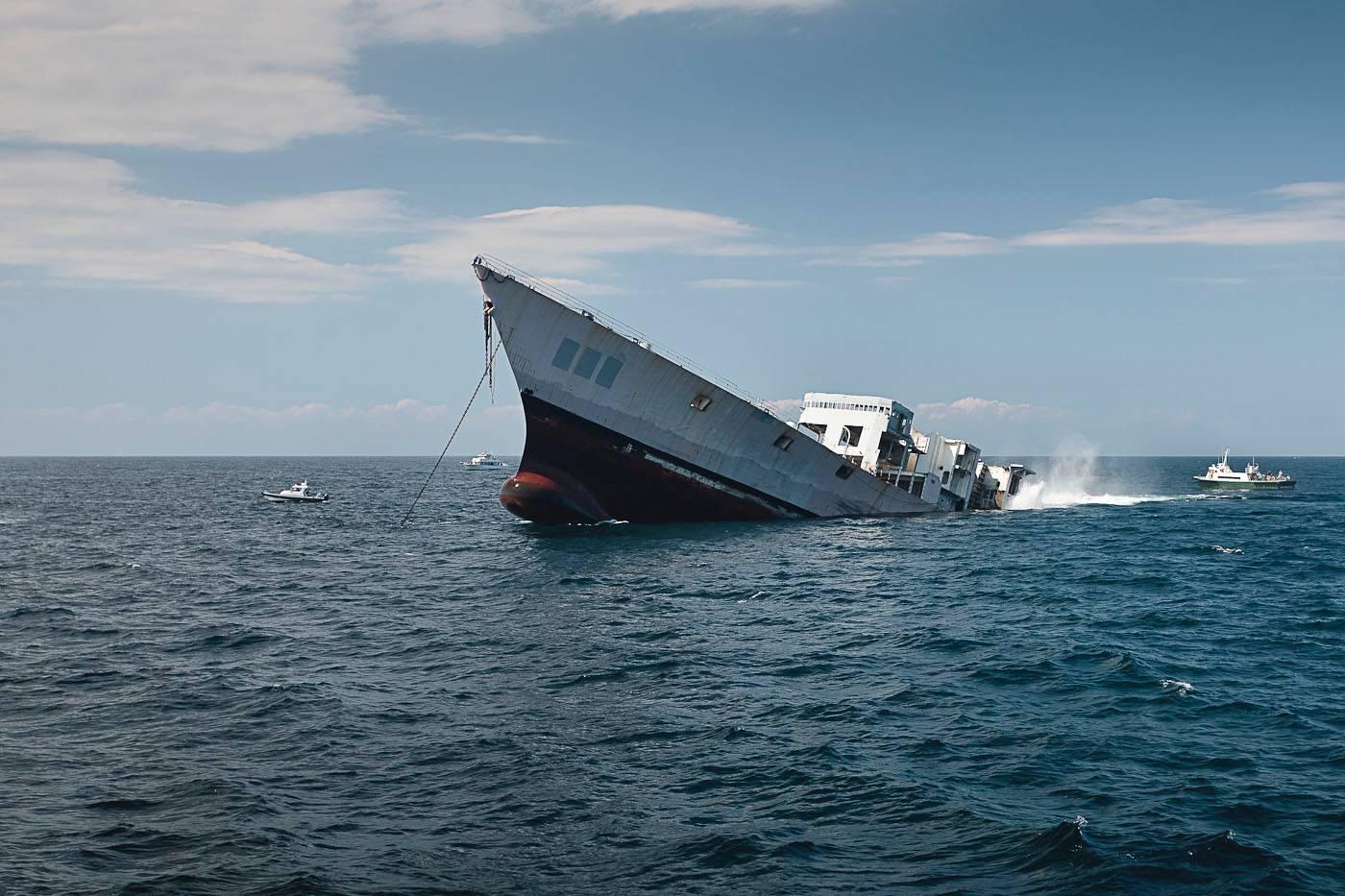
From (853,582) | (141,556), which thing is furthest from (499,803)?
(141,556)

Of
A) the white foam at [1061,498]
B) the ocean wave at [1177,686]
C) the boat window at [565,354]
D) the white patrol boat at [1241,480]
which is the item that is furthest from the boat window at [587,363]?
the white patrol boat at [1241,480]

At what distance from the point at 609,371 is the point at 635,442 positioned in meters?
4.05

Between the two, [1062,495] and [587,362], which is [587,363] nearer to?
[587,362]

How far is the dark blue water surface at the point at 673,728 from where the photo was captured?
13508mm

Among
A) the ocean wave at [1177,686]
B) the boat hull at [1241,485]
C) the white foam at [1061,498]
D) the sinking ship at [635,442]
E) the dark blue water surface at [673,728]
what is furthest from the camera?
the boat hull at [1241,485]

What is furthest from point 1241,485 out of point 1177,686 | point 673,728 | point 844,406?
point 673,728

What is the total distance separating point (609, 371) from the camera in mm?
46969

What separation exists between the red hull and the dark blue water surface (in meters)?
8.86

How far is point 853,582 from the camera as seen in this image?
3619 centimetres

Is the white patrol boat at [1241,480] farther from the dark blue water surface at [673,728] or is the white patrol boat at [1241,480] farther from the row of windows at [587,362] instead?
the row of windows at [587,362]

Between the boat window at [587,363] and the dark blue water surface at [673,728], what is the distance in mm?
10001

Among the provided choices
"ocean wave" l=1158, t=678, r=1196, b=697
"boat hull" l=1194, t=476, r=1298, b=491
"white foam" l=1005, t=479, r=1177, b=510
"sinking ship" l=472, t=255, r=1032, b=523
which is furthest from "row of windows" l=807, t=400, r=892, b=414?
"boat hull" l=1194, t=476, r=1298, b=491

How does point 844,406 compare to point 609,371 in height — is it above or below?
above

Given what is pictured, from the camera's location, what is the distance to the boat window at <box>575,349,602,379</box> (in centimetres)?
4644
